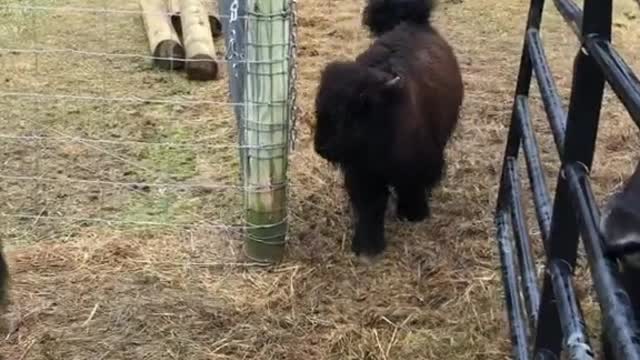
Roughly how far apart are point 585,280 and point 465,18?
159 inches

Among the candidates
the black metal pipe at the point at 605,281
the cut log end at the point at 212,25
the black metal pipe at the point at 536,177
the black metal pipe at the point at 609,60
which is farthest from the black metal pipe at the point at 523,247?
the cut log end at the point at 212,25

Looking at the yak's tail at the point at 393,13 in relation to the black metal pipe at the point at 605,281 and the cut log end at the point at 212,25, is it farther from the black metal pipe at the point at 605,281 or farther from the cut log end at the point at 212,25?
the black metal pipe at the point at 605,281

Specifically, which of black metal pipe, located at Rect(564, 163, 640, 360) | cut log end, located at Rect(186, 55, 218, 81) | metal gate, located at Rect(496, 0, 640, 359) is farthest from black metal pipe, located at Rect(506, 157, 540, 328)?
cut log end, located at Rect(186, 55, 218, 81)

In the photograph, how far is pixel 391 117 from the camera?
12.8 ft

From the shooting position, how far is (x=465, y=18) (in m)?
7.27

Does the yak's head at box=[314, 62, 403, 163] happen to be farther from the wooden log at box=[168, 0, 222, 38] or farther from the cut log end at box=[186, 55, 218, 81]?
the wooden log at box=[168, 0, 222, 38]

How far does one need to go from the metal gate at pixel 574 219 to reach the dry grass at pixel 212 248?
0.65 metres

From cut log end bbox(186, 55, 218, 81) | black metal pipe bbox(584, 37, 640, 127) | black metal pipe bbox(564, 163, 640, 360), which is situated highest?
black metal pipe bbox(584, 37, 640, 127)

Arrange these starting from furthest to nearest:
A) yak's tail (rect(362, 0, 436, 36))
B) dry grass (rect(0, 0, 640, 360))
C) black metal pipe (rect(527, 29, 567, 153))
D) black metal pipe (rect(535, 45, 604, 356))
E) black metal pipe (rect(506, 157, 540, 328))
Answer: yak's tail (rect(362, 0, 436, 36)) < dry grass (rect(0, 0, 640, 360)) < black metal pipe (rect(506, 157, 540, 328)) < black metal pipe (rect(527, 29, 567, 153)) < black metal pipe (rect(535, 45, 604, 356))

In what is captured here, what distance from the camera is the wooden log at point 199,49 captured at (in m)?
5.99

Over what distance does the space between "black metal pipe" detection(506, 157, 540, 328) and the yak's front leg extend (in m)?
0.57

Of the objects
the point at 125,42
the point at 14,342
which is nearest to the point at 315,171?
the point at 14,342

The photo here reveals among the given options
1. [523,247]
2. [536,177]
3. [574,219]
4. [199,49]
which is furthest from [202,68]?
[574,219]

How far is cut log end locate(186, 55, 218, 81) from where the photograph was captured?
19.6 ft
